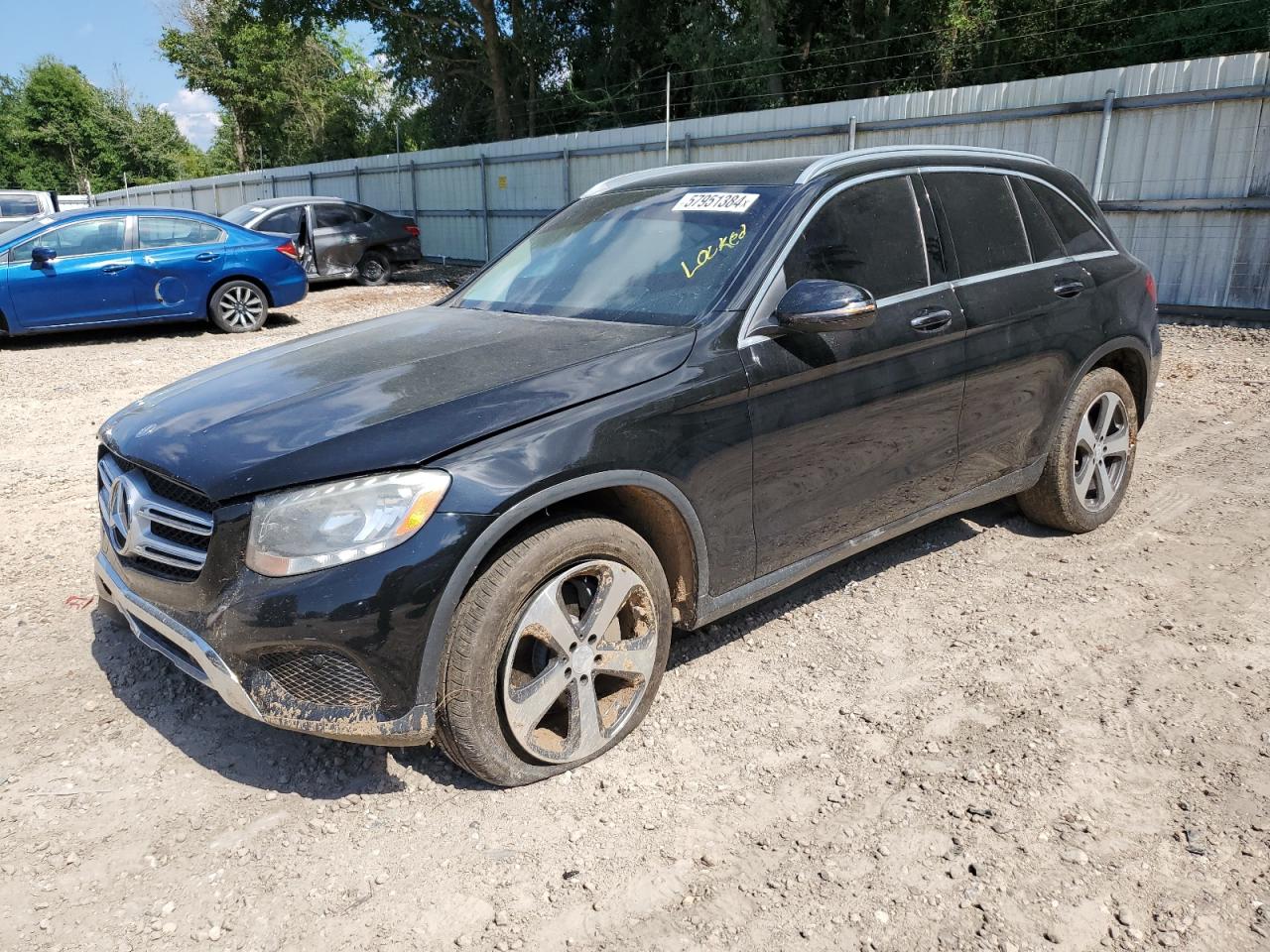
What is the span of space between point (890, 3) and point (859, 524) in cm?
2552

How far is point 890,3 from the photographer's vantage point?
25.0m

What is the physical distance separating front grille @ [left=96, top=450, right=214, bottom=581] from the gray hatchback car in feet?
46.1

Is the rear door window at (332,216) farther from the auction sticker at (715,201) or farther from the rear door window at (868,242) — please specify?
the rear door window at (868,242)

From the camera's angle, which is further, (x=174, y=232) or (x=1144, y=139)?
(x=174, y=232)

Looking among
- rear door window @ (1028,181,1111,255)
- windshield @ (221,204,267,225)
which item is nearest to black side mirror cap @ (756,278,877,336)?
rear door window @ (1028,181,1111,255)

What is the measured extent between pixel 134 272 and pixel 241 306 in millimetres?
1239

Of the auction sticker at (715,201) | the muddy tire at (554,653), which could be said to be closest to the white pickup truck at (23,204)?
the auction sticker at (715,201)

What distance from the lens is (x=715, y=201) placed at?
141 inches

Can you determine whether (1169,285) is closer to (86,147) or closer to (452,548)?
(452,548)

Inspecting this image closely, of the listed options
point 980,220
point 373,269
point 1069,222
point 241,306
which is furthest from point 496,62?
point 980,220

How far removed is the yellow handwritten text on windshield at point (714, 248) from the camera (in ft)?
11.0

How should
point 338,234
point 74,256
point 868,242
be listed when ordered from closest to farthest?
1. point 868,242
2. point 74,256
3. point 338,234

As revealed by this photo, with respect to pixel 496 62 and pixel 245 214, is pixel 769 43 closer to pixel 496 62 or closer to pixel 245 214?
A: pixel 496 62

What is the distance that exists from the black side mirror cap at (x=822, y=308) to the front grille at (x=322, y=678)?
165 cm
